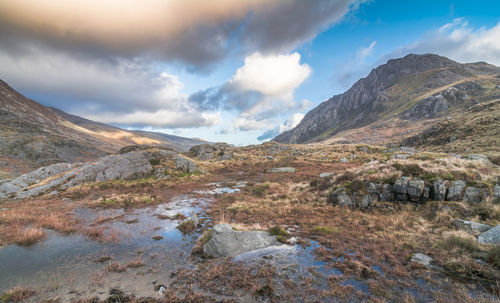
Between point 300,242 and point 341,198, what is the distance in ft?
29.4

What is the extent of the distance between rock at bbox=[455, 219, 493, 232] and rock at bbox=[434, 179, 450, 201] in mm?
3221

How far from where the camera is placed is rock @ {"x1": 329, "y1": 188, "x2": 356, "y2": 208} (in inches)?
732

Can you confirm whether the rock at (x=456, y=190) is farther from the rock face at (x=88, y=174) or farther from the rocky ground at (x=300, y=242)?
the rock face at (x=88, y=174)

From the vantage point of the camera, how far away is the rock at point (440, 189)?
15141 millimetres

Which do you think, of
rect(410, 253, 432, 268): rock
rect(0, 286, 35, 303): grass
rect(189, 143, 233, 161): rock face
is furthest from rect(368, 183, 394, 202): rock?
rect(189, 143, 233, 161): rock face

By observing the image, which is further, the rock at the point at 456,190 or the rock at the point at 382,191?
the rock at the point at 382,191

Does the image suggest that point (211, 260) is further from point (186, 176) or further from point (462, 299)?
point (186, 176)

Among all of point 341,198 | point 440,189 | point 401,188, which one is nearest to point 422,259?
point 401,188

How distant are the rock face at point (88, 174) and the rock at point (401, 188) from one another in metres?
39.7

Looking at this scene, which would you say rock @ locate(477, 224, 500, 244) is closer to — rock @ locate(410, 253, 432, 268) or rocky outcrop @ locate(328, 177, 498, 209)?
rock @ locate(410, 253, 432, 268)

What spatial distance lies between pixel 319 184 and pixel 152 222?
20.4 metres

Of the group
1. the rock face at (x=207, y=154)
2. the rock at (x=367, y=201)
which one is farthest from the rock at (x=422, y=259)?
the rock face at (x=207, y=154)

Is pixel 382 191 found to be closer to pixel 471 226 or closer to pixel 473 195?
pixel 473 195

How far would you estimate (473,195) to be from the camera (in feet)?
46.3
